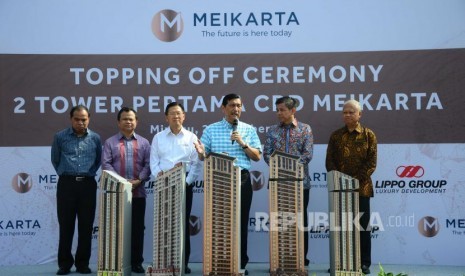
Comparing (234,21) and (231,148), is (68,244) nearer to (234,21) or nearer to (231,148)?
(231,148)

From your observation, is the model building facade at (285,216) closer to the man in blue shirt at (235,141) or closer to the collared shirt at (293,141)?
the man in blue shirt at (235,141)

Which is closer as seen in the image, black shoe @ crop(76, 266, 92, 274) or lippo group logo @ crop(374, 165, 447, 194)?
black shoe @ crop(76, 266, 92, 274)

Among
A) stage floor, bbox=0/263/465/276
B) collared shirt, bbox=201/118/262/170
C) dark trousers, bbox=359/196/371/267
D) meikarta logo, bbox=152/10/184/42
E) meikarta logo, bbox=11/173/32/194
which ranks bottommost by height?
stage floor, bbox=0/263/465/276

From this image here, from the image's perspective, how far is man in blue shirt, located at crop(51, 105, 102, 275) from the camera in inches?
196

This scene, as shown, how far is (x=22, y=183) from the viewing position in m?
5.70

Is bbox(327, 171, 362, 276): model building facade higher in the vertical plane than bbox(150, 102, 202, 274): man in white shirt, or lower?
lower

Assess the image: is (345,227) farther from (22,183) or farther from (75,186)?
(22,183)

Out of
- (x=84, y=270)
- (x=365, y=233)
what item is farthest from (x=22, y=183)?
(x=365, y=233)

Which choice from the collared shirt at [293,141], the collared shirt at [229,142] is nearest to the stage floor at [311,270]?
the collared shirt at [293,141]

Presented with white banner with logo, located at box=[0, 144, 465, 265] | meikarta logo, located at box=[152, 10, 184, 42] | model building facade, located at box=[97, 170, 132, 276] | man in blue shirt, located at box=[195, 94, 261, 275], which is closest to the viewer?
model building facade, located at box=[97, 170, 132, 276]

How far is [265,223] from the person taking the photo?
566 cm

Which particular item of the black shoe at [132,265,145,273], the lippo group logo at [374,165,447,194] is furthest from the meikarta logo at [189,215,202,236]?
the lippo group logo at [374,165,447,194]

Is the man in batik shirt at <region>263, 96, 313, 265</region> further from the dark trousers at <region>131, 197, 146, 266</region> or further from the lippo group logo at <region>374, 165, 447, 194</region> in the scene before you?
the dark trousers at <region>131, 197, 146, 266</region>

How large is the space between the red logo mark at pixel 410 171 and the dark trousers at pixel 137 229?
239 cm
